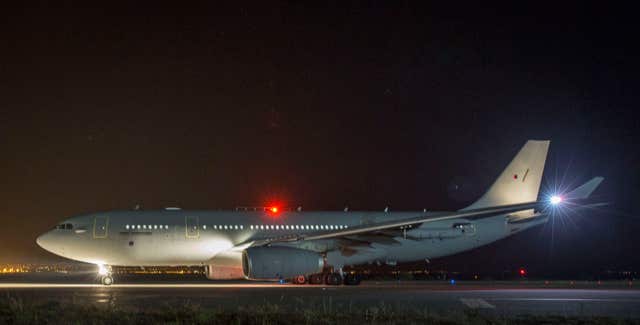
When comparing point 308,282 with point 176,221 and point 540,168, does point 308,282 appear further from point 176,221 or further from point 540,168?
point 540,168

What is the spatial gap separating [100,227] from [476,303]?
1883 centimetres

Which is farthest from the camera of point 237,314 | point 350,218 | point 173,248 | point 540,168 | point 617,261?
point 617,261

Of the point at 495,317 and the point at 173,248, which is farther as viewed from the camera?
the point at 173,248

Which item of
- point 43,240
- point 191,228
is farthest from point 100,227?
point 191,228

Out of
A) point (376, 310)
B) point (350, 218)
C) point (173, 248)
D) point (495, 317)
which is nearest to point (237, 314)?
point (376, 310)

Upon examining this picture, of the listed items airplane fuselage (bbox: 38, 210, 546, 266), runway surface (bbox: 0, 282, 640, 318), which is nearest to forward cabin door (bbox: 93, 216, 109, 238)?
airplane fuselage (bbox: 38, 210, 546, 266)

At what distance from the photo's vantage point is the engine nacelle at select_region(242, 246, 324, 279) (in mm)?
32375

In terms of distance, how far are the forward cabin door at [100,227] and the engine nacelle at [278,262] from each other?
6897 millimetres

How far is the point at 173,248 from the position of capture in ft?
121

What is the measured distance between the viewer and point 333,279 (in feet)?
120

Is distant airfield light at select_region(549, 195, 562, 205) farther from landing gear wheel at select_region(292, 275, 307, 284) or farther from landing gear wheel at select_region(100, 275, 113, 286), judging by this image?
landing gear wheel at select_region(100, 275, 113, 286)

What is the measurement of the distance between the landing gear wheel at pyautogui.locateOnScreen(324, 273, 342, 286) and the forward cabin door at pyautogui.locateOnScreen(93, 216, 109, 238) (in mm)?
9673

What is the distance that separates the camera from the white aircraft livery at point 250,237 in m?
36.1

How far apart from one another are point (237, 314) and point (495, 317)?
17.9 ft
